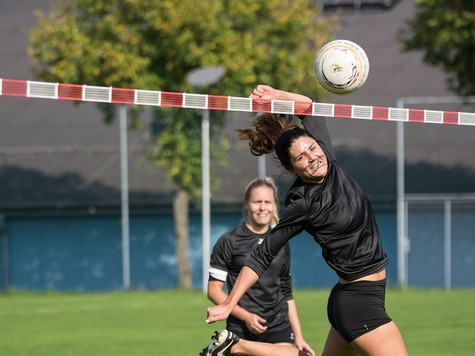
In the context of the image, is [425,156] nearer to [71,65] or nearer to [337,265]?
[71,65]

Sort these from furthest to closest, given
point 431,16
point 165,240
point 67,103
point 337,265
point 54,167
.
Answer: point 67,103, point 54,167, point 165,240, point 431,16, point 337,265

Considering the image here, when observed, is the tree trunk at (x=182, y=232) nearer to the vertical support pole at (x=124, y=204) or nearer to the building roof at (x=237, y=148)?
the vertical support pole at (x=124, y=204)

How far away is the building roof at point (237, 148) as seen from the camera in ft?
96.3

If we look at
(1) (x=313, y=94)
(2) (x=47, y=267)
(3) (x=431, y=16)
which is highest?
(3) (x=431, y=16)

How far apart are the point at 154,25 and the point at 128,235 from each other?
5.63 meters

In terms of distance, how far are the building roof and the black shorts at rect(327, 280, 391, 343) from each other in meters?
20.5

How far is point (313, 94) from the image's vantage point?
26766mm

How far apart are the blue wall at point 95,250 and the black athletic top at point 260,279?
19640 mm

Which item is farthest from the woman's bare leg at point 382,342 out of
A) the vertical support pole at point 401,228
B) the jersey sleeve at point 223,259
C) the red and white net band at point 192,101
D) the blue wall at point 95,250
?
the blue wall at point 95,250

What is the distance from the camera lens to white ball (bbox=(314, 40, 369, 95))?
23.8 ft

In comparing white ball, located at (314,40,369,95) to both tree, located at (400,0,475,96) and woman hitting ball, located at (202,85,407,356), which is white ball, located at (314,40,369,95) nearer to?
woman hitting ball, located at (202,85,407,356)

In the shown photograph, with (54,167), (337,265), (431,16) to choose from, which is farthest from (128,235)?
(337,265)

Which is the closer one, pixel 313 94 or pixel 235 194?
→ pixel 313 94

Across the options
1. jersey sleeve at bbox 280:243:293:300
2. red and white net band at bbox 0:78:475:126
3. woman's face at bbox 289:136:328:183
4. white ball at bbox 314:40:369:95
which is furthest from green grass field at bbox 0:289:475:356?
woman's face at bbox 289:136:328:183
